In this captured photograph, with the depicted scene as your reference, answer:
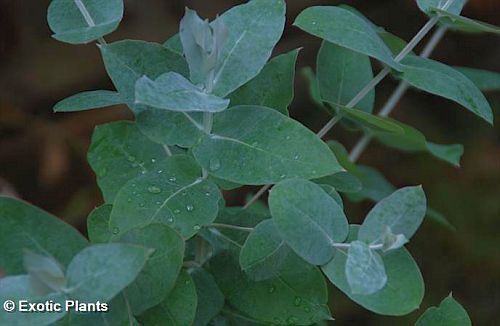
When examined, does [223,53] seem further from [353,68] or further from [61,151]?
[61,151]

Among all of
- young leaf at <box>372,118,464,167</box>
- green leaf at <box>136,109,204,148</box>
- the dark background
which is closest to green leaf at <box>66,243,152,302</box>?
green leaf at <box>136,109,204,148</box>

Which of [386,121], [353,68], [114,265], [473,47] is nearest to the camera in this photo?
[114,265]

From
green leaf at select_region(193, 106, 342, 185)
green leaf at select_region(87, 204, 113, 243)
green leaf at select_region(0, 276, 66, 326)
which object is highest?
green leaf at select_region(193, 106, 342, 185)

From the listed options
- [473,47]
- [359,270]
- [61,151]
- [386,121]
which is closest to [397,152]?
[473,47]

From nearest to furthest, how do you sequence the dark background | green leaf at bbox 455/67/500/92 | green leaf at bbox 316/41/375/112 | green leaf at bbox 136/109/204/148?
green leaf at bbox 136/109/204/148 → green leaf at bbox 316/41/375/112 → green leaf at bbox 455/67/500/92 → the dark background

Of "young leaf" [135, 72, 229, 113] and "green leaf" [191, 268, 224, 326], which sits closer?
"young leaf" [135, 72, 229, 113]

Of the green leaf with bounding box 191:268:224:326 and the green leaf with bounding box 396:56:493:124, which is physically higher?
the green leaf with bounding box 396:56:493:124

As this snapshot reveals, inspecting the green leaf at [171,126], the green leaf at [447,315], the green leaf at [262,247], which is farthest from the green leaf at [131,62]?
the green leaf at [447,315]

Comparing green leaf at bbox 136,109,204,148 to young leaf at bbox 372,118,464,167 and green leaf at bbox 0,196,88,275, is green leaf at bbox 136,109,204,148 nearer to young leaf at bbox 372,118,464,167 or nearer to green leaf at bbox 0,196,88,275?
green leaf at bbox 0,196,88,275
